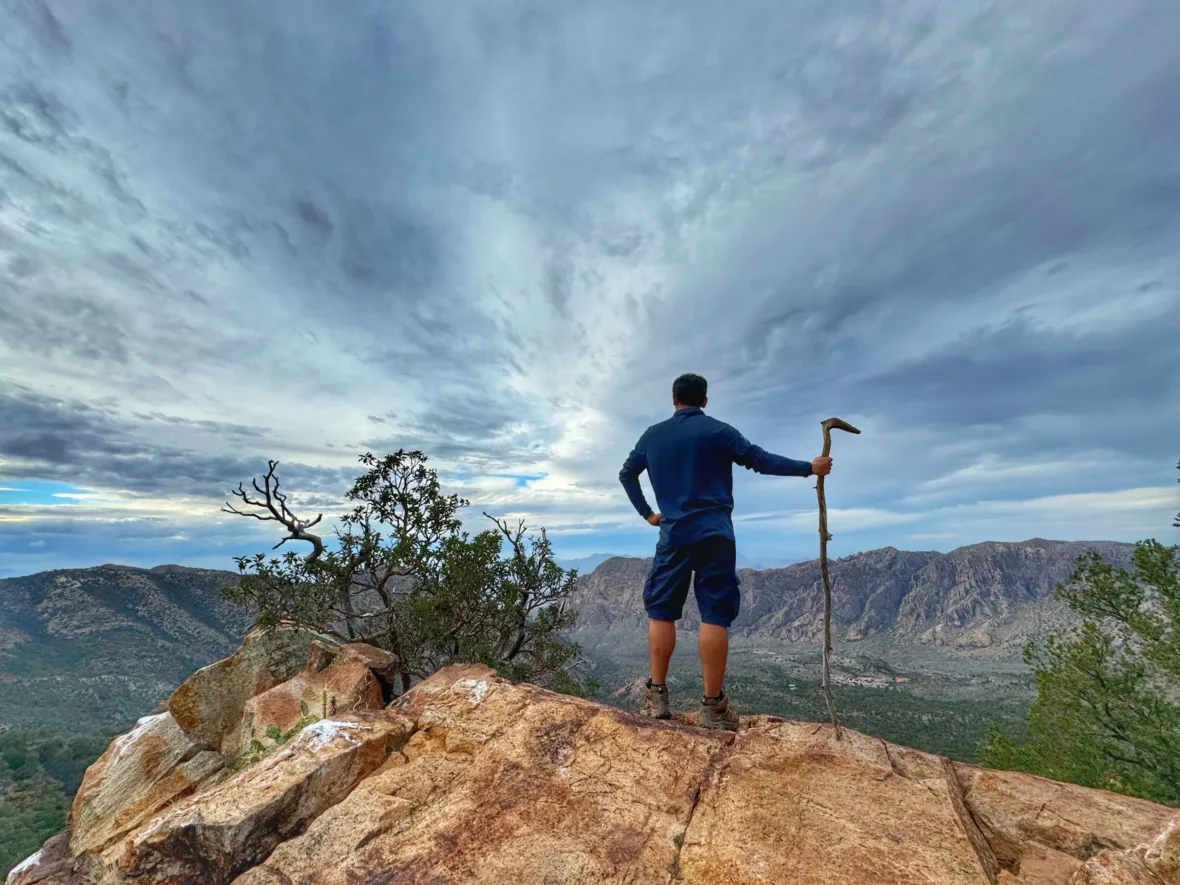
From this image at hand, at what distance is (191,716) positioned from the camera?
42.6ft

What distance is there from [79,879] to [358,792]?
9.24 m

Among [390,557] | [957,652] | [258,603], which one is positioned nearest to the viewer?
[258,603]

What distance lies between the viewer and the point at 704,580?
25.1 ft

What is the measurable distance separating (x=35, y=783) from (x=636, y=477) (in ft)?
330

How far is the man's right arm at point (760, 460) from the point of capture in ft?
24.3

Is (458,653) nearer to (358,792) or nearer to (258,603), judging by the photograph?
(258,603)

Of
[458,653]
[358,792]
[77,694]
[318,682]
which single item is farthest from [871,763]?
[77,694]

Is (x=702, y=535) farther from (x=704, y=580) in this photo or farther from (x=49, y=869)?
(x=49, y=869)

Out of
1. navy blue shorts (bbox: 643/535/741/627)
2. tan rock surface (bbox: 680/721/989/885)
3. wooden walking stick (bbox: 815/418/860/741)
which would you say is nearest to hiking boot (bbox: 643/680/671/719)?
navy blue shorts (bbox: 643/535/741/627)

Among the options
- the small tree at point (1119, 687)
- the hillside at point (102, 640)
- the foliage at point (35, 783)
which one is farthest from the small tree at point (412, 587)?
the hillside at point (102, 640)

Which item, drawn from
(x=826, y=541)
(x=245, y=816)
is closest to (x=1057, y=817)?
(x=826, y=541)

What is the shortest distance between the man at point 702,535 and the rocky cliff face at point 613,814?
2.86 ft

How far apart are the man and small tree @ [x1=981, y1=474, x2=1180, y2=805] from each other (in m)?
21.7

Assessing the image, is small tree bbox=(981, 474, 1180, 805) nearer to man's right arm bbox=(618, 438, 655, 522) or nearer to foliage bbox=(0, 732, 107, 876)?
man's right arm bbox=(618, 438, 655, 522)
